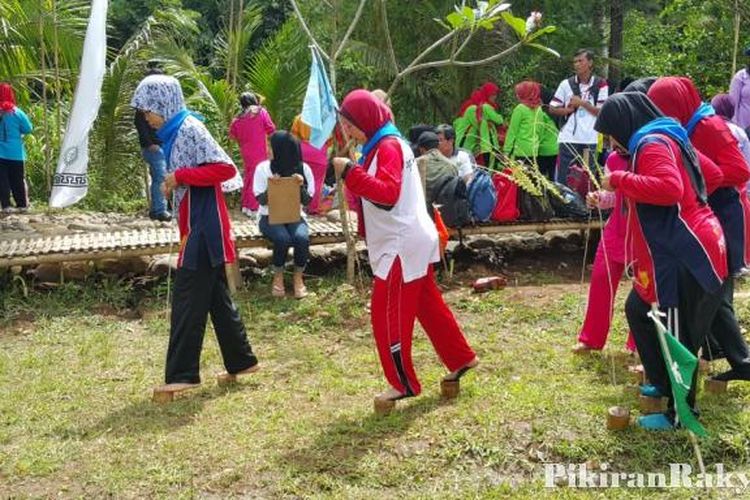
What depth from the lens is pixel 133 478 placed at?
12.9 feet

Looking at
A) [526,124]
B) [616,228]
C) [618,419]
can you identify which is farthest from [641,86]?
[526,124]

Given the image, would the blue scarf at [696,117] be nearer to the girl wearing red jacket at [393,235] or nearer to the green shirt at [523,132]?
the girl wearing red jacket at [393,235]

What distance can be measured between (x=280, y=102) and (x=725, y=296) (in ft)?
26.6

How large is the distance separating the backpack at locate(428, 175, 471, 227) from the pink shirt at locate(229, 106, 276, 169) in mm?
2339

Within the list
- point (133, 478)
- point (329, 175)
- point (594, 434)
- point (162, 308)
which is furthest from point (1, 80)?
point (594, 434)

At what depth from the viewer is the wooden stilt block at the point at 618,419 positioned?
4.13m

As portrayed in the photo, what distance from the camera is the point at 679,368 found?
381 cm

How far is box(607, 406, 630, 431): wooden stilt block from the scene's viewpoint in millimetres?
4133

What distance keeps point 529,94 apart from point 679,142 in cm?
478

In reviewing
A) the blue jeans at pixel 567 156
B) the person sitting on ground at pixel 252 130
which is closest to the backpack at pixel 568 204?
the blue jeans at pixel 567 156

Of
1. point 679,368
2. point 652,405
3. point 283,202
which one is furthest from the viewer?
point 283,202

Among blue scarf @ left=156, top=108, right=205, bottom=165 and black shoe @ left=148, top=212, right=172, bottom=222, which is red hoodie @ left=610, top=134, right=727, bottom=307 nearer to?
blue scarf @ left=156, top=108, right=205, bottom=165

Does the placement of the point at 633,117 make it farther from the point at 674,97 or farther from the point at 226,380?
the point at 226,380

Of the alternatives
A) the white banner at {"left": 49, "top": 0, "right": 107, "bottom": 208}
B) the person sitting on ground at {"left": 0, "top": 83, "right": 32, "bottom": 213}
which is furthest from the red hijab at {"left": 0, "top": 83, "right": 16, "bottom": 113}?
the white banner at {"left": 49, "top": 0, "right": 107, "bottom": 208}
